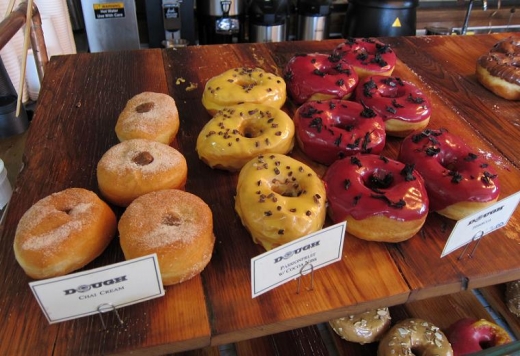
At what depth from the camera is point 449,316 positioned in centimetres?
181

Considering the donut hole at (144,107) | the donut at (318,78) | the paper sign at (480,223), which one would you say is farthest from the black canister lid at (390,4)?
the paper sign at (480,223)

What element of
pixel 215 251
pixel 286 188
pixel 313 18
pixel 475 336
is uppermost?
pixel 286 188

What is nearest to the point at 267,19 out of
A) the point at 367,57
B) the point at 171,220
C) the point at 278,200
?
the point at 367,57

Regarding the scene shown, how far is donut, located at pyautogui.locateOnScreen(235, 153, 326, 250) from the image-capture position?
125 centimetres

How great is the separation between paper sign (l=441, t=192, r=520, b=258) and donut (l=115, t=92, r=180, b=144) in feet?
3.43

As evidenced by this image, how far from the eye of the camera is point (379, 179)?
1.42 meters

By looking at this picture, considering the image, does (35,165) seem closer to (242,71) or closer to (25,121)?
(242,71)

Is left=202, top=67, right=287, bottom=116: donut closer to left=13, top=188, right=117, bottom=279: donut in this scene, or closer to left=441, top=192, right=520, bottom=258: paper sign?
left=13, top=188, right=117, bottom=279: donut

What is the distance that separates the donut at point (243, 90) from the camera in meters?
1.79

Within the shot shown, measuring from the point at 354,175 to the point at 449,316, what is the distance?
2.91 feet

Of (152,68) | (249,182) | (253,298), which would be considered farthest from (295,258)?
(152,68)

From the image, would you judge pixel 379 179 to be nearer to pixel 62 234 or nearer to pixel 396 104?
pixel 396 104

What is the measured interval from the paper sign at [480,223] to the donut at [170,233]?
2.30ft

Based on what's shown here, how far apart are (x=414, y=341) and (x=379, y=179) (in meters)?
0.67
